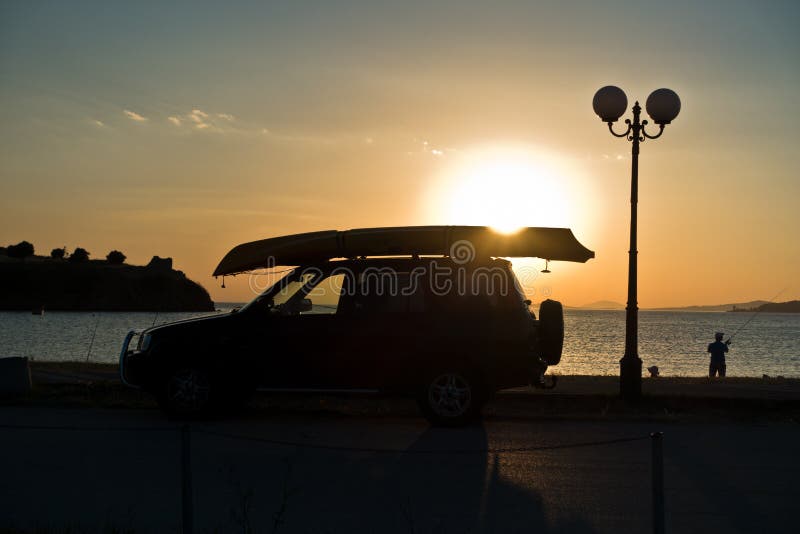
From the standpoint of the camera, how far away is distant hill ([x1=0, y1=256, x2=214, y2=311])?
189 meters

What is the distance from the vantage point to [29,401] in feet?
45.3

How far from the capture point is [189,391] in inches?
476

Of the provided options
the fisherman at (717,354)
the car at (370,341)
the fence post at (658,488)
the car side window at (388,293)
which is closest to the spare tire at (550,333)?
the car at (370,341)

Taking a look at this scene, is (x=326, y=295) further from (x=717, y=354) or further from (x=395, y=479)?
(x=717, y=354)

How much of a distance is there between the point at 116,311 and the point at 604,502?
19207cm

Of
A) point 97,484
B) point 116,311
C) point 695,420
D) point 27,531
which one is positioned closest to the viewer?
point 27,531

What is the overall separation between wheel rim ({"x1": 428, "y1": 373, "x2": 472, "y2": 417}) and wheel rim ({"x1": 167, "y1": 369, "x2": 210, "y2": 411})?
9.96ft

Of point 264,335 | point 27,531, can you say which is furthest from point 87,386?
point 27,531

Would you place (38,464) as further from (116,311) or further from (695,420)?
(116,311)

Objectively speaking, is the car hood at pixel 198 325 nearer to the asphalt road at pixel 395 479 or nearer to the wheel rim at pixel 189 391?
the wheel rim at pixel 189 391

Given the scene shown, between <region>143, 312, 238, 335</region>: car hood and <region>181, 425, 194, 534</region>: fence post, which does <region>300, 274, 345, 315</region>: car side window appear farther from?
<region>181, 425, 194, 534</region>: fence post

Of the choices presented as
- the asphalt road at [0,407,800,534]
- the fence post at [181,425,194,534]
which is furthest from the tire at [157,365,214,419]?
the fence post at [181,425,194,534]

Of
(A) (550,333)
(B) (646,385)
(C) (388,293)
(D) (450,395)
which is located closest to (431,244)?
(C) (388,293)

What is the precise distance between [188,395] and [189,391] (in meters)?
0.05
